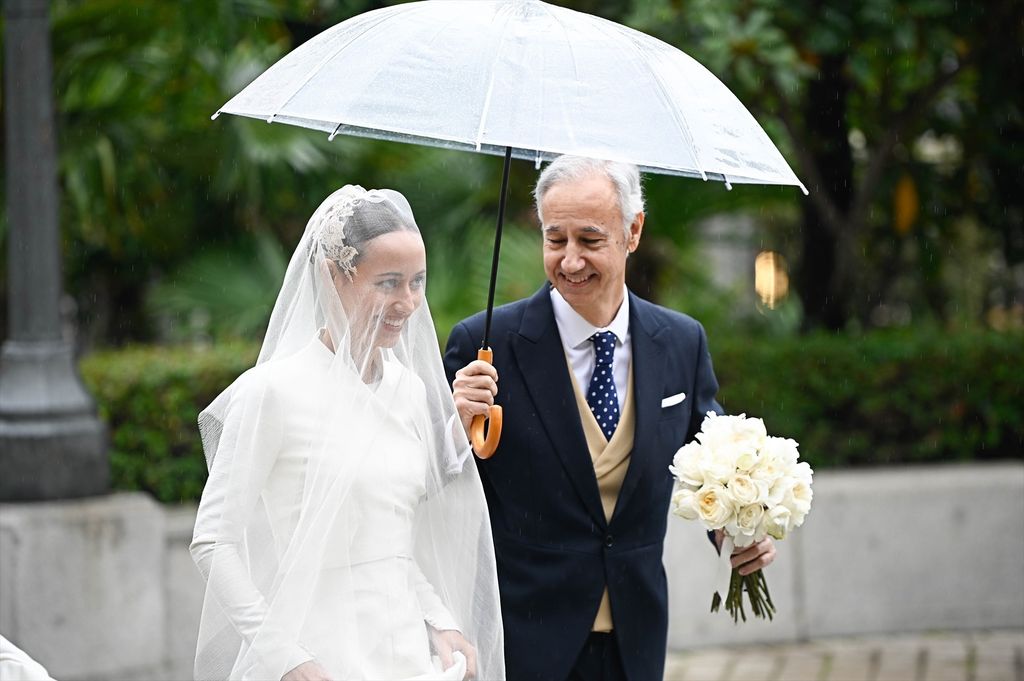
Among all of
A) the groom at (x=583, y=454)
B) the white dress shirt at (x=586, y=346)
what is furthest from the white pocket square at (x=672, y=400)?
the white dress shirt at (x=586, y=346)

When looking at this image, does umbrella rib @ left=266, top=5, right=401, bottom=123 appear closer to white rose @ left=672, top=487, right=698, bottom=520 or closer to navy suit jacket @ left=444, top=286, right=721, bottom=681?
navy suit jacket @ left=444, top=286, right=721, bottom=681

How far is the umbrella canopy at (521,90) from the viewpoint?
3.11 metres

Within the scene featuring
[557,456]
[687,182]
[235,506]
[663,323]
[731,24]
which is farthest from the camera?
[687,182]

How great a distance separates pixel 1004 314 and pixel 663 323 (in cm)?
794

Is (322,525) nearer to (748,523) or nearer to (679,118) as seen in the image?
(748,523)

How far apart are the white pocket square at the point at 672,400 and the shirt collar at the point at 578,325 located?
0.63 ft

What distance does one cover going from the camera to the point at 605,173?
11.8ft

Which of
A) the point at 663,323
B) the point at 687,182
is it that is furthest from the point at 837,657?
the point at 663,323

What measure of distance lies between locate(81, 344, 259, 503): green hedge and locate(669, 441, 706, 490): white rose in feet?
11.5

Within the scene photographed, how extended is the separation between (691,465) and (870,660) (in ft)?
12.0

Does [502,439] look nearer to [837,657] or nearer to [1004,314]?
[837,657]

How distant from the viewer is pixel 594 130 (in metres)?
3.11

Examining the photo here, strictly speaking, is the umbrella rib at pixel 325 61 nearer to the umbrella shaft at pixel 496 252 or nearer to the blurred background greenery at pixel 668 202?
the umbrella shaft at pixel 496 252

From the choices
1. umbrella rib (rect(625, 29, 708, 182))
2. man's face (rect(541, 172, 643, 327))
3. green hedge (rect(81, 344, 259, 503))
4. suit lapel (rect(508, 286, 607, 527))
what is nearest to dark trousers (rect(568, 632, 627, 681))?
suit lapel (rect(508, 286, 607, 527))
